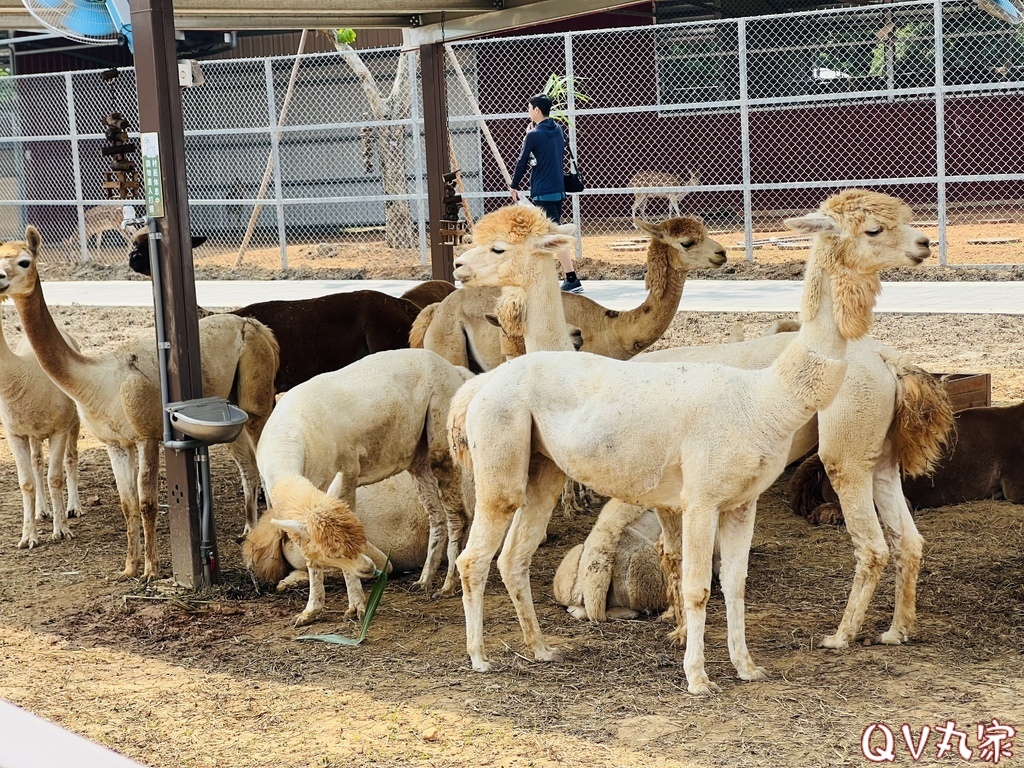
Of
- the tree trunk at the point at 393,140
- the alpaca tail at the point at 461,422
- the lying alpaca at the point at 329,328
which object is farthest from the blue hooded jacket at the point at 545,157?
the alpaca tail at the point at 461,422

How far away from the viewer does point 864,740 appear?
4020mm

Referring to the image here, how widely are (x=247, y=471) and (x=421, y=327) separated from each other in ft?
5.24

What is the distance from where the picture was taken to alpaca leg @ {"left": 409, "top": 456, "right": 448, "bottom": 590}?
6.37 metres

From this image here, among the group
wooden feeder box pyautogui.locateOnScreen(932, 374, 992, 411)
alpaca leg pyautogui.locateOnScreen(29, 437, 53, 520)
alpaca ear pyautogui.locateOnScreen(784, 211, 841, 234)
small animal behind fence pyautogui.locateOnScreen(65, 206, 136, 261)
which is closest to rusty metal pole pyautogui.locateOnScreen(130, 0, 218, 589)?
alpaca leg pyautogui.locateOnScreen(29, 437, 53, 520)

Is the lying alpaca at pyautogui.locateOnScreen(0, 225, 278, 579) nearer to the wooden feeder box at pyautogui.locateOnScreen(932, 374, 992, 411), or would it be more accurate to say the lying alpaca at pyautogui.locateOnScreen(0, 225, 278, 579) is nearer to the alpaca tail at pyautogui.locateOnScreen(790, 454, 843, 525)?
the alpaca tail at pyautogui.locateOnScreen(790, 454, 843, 525)

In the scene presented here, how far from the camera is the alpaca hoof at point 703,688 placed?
458 centimetres

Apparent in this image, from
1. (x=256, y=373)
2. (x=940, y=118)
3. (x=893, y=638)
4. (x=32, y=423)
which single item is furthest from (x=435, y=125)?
(x=940, y=118)

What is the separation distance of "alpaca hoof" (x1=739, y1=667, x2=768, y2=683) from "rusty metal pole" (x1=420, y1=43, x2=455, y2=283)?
5817mm

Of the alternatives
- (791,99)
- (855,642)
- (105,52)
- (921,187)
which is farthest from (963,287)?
(105,52)

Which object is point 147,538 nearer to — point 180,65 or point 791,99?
point 180,65

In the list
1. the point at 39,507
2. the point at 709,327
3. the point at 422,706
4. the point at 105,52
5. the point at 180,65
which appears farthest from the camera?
the point at 105,52

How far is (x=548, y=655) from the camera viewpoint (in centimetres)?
509

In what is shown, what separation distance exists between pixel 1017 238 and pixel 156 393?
1408 cm

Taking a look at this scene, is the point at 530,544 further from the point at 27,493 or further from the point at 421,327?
the point at 27,493
